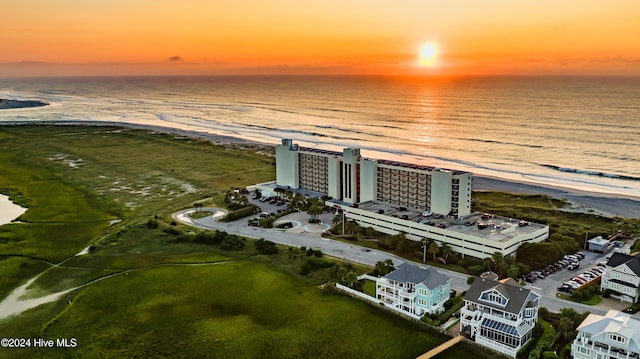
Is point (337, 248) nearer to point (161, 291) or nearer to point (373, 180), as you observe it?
point (373, 180)

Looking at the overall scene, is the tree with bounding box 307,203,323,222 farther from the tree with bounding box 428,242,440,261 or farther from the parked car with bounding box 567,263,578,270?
the parked car with bounding box 567,263,578,270

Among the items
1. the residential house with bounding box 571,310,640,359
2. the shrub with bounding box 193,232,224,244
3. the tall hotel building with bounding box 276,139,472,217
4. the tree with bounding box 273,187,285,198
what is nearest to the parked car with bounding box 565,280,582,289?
the residential house with bounding box 571,310,640,359

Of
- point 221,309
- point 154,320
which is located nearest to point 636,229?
point 221,309

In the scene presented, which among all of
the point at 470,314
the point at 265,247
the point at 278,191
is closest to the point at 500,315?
the point at 470,314

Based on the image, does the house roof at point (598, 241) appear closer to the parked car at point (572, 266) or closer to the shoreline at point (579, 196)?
the parked car at point (572, 266)

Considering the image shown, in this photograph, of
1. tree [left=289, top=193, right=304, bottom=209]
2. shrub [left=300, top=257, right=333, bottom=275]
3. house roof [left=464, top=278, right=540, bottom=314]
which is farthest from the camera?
tree [left=289, top=193, right=304, bottom=209]
